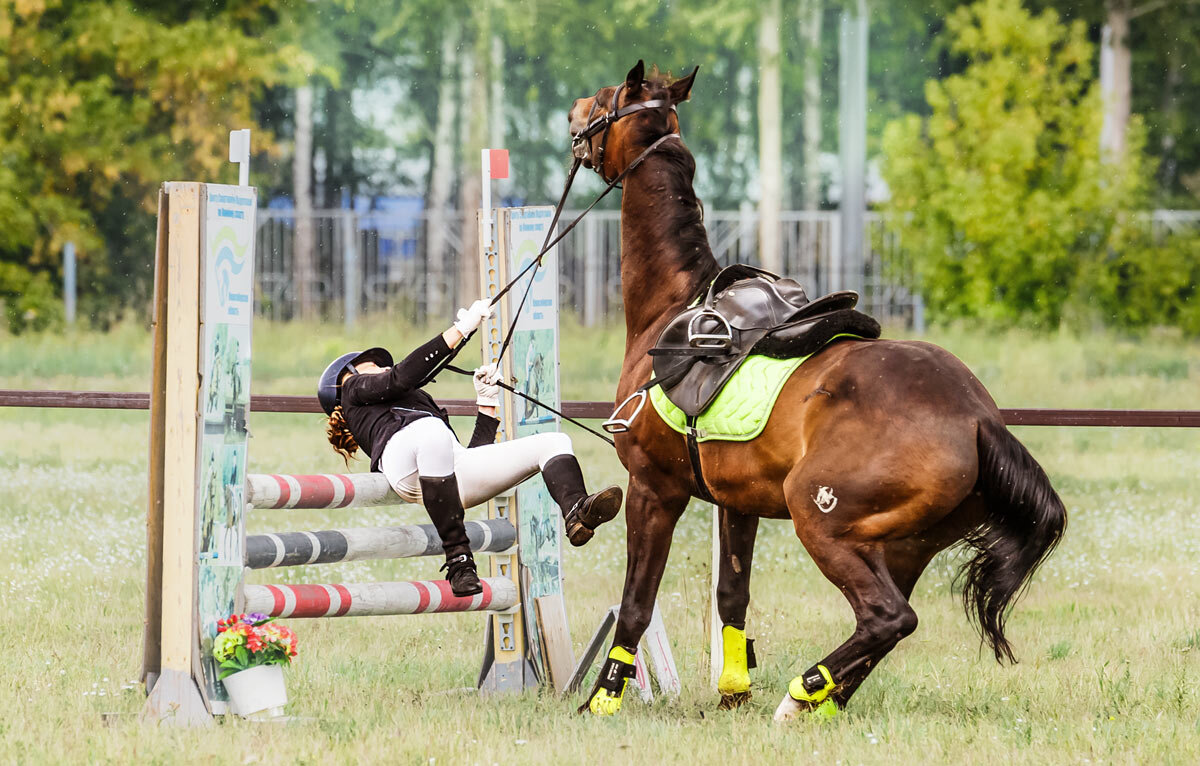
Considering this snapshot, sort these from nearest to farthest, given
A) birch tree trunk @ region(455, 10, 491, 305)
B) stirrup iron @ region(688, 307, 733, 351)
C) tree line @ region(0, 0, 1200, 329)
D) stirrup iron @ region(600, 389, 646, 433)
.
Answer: stirrup iron @ region(688, 307, 733, 351) < stirrup iron @ region(600, 389, 646, 433) < tree line @ region(0, 0, 1200, 329) < birch tree trunk @ region(455, 10, 491, 305)

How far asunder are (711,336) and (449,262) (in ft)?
82.2

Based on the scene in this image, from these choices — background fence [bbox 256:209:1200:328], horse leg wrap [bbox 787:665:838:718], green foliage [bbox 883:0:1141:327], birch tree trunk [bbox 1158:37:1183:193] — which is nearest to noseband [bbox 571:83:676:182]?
horse leg wrap [bbox 787:665:838:718]

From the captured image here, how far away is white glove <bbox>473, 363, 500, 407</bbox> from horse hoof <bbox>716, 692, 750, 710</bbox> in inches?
62.3

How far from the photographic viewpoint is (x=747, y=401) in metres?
5.84

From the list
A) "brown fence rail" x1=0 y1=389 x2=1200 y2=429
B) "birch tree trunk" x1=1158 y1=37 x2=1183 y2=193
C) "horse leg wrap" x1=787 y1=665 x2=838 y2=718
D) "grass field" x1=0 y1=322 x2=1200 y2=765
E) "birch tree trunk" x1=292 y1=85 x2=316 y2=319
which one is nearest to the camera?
"grass field" x1=0 y1=322 x2=1200 y2=765

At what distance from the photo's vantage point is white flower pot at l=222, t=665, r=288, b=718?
581 cm

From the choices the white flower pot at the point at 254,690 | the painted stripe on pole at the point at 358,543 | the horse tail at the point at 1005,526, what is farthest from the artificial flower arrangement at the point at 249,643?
the horse tail at the point at 1005,526

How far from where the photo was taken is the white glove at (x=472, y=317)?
610 centimetres

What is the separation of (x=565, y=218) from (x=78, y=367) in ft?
32.0

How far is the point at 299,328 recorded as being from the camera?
2639 cm

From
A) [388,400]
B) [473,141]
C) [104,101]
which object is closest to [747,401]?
[388,400]

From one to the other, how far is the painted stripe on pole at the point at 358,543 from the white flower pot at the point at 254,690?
1.32 feet

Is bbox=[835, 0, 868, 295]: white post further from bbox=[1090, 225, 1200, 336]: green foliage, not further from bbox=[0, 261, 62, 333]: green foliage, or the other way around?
bbox=[0, 261, 62, 333]: green foliage

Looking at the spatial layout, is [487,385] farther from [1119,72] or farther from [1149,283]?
[1119,72]
